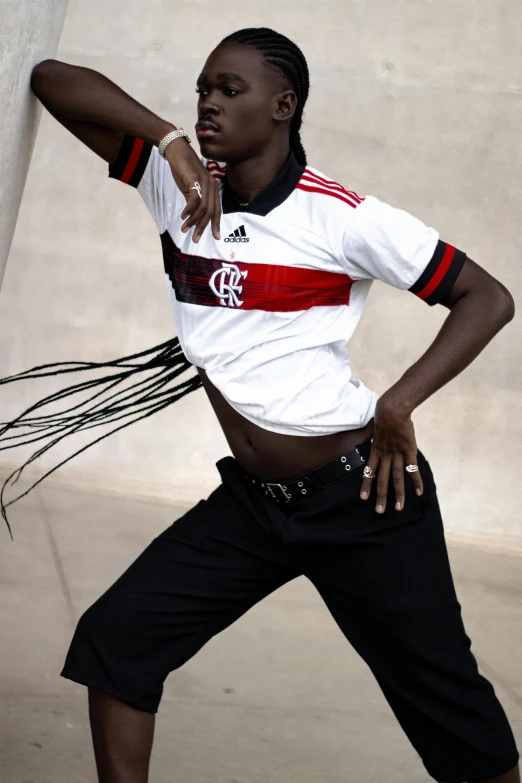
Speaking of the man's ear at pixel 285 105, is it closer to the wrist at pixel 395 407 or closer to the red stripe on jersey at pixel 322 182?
the red stripe on jersey at pixel 322 182

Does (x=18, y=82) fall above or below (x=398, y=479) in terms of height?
above

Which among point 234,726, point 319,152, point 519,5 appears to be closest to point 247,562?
point 234,726

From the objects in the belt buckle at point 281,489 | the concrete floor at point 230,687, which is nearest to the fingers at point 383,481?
the belt buckle at point 281,489

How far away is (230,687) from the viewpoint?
2721mm

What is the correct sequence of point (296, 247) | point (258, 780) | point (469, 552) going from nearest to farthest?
point (296, 247), point (258, 780), point (469, 552)

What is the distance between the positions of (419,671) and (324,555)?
0.84 feet

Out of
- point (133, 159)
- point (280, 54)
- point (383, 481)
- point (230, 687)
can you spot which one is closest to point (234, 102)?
point (280, 54)

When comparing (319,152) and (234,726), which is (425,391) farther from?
(319,152)

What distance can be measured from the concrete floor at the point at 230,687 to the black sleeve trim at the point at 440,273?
1245 millimetres

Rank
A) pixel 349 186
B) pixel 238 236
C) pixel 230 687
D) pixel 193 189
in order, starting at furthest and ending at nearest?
1. pixel 349 186
2. pixel 230 687
3. pixel 238 236
4. pixel 193 189

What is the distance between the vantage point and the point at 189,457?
17.0ft

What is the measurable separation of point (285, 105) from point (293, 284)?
0.34 meters

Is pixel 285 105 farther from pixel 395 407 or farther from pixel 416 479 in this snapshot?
pixel 416 479

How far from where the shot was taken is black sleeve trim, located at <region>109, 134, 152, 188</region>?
5.73ft
